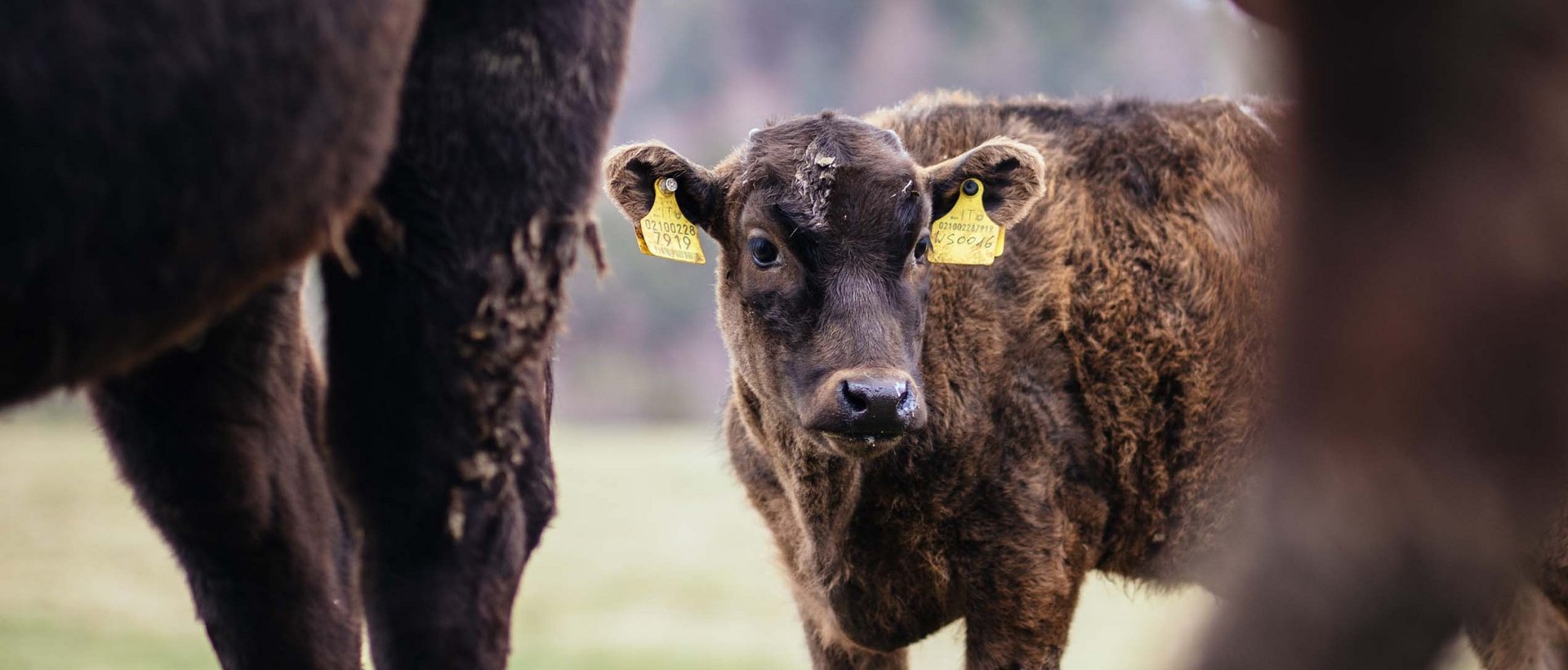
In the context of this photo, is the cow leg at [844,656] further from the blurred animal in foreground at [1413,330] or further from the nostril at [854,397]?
the blurred animal in foreground at [1413,330]

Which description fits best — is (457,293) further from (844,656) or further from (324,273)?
(844,656)

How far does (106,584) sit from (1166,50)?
20.8m

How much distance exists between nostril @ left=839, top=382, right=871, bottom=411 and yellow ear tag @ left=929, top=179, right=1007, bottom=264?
0.77 metres

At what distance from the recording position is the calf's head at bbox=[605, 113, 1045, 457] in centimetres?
377

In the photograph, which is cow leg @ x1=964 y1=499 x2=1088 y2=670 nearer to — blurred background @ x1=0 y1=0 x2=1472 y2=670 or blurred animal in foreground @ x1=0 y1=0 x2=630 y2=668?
blurred background @ x1=0 y1=0 x2=1472 y2=670

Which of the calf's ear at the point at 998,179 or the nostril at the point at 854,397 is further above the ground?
the calf's ear at the point at 998,179

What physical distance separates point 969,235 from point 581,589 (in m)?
5.97

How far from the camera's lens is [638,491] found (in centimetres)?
1188

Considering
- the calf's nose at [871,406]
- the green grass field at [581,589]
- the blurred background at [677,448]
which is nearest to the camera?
the calf's nose at [871,406]

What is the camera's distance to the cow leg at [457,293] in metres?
2.41

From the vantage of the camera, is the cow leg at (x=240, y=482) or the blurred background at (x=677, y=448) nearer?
the cow leg at (x=240, y=482)

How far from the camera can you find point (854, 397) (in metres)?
3.68

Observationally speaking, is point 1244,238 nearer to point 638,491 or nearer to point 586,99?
point 586,99

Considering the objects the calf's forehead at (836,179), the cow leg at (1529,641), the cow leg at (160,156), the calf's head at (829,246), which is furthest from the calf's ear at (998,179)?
the cow leg at (160,156)
